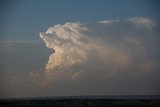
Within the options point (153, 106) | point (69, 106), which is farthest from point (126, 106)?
point (69, 106)

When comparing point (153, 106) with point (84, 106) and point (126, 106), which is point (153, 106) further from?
point (84, 106)

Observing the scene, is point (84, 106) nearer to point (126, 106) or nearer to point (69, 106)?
point (69, 106)

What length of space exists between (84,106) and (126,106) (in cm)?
1022

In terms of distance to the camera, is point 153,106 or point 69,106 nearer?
point 153,106

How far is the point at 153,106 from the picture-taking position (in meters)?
→ 71.5

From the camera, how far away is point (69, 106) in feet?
258

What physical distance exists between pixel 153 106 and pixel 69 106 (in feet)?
68.5

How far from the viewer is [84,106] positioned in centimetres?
7581

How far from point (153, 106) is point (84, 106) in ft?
53.8

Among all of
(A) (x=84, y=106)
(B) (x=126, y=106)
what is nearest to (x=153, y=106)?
(B) (x=126, y=106)

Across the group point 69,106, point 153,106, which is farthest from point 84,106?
point 153,106

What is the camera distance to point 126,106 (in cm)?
7569

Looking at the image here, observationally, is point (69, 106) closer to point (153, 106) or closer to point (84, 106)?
point (84, 106)
